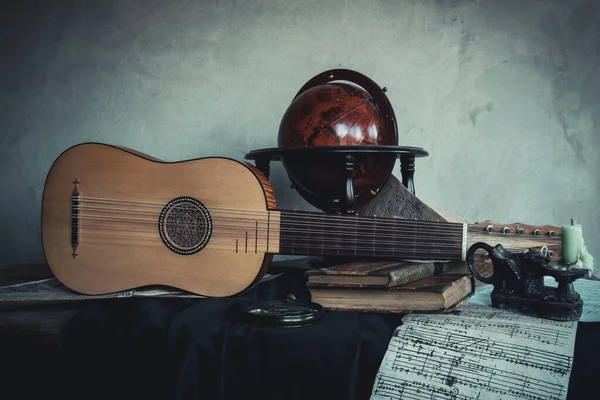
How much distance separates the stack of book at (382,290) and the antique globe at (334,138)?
33 cm

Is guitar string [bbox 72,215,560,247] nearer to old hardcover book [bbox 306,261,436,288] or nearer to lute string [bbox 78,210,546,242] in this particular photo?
lute string [bbox 78,210,546,242]

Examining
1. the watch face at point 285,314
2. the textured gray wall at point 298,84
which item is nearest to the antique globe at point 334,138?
the watch face at point 285,314

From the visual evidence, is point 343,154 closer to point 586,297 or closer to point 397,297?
point 397,297

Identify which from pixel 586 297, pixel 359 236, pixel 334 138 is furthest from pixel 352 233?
pixel 586 297

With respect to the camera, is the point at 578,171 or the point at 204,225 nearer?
the point at 204,225

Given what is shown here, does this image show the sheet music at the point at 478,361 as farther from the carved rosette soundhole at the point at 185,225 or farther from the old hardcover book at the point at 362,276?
the carved rosette soundhole at the point at 185,225

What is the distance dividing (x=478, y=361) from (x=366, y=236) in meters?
0.52

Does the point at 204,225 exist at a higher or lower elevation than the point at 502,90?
lower

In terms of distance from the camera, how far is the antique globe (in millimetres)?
1589

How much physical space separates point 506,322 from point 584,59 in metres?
1.63

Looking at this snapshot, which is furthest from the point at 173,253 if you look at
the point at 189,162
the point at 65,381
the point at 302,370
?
the point at 302,370

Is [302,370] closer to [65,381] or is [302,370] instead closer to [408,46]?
[65,381]

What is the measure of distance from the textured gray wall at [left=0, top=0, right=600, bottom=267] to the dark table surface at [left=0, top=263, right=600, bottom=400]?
1182 millimetres

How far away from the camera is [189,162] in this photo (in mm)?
1503
